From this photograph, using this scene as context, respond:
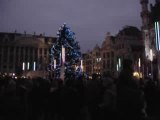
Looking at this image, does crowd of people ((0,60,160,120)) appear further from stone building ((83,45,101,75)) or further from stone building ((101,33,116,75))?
stone building ((83,45,101,75))

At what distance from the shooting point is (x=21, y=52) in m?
85.2

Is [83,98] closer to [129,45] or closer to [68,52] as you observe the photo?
[68,52]

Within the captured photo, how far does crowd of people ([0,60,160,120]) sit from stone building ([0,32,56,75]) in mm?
72939

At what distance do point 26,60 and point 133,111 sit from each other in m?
82.7

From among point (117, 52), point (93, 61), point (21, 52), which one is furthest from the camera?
point (21, 52)

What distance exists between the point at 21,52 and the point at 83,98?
78.9 metres

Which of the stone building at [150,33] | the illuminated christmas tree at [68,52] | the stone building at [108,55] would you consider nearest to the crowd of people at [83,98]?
the illuminated christmas tree at [68,52]

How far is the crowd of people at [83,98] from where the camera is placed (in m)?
4.13

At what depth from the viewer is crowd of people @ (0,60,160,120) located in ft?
13.5

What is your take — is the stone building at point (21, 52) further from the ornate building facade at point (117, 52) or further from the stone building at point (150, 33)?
the stone building at point (150, 33)

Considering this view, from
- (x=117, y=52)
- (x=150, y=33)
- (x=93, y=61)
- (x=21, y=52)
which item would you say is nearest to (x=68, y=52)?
(x=150, y=33)

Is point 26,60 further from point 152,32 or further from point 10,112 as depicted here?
point 10,112

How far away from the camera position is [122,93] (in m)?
4.14

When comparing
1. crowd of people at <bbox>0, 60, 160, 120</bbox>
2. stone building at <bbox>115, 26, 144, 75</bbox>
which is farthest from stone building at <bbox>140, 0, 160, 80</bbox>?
crowd of people at <bbox>0, 60, 160, 120</bbox>
